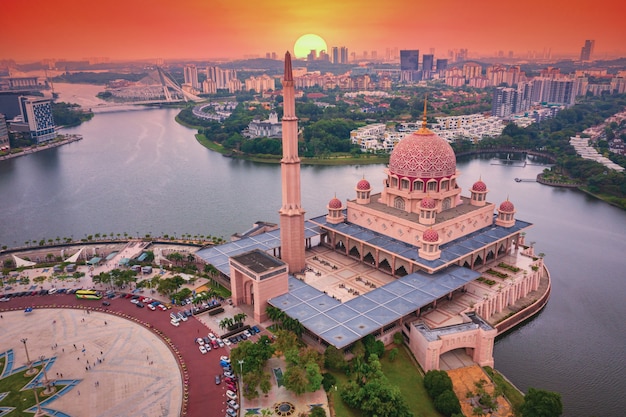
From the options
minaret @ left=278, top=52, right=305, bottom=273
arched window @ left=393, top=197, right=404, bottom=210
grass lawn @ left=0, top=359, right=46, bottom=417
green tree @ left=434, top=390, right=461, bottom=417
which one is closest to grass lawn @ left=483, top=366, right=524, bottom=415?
green tree @ left=434, top=390, right=461, bottom=417

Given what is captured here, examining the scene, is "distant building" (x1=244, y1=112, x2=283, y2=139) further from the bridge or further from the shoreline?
the bridge

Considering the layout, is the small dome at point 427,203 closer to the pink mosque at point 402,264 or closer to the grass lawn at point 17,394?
the pink mosque at point 402,264

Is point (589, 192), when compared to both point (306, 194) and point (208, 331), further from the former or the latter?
point (208, 331)

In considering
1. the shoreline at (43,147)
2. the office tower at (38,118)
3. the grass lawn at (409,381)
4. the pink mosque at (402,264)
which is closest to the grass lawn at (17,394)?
the pink mosque at (402,264)

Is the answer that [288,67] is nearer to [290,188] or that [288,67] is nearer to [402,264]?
[290,188]

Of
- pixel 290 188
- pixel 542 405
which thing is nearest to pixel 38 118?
pixel 290 188

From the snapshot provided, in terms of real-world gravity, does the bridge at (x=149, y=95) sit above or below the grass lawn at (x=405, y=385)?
above

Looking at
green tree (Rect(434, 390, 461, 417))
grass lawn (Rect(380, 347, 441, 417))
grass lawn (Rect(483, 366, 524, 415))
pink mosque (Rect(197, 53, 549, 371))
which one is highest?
pink mosque (Rect(197, 53, 549, 371))
